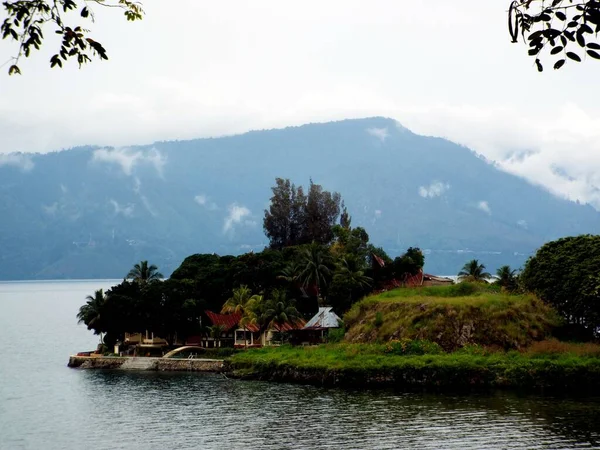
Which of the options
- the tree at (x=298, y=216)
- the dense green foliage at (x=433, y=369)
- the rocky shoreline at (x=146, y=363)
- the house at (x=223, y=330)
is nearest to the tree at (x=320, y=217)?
the tree at (x=298, y=216)

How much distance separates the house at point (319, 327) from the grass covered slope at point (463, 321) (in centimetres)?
1030

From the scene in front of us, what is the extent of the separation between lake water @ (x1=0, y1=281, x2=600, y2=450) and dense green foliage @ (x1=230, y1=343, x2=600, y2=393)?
3.61m

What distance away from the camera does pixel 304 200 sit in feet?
448

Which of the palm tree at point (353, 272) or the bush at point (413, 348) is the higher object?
the palm tree at point (353, 272)

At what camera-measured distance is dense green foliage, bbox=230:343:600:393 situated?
218 feet

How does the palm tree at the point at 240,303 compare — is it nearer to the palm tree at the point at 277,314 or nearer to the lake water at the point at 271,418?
the palm tree at the point at 277,314

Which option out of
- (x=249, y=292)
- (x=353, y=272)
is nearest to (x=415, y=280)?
(x=353, y=272)

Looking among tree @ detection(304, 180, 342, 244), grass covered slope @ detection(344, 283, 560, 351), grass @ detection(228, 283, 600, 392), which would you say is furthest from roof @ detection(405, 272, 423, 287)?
tree @ detection(304, 180, 342, 244)

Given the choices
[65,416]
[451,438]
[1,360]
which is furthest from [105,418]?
[1,360]

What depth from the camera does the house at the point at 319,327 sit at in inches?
3703

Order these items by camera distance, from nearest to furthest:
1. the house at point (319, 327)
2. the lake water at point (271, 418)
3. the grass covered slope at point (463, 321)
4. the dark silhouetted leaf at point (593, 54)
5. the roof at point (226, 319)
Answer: the dark silhouetted leaf at point (593, 54) → the lake water at point (271, 418) → the grass covered slope at point (463, 321) → the house at point (319, 327) → the roof at point (226, 319)

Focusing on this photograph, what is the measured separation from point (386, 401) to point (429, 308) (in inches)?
721

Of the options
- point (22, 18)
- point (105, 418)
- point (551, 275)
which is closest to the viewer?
point (22, 18)

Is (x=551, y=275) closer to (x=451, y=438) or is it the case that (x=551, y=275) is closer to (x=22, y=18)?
(x=451, y=438)
